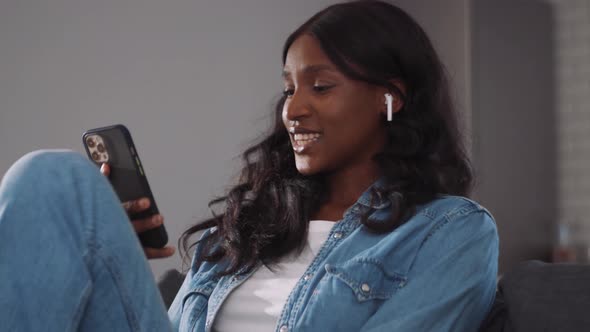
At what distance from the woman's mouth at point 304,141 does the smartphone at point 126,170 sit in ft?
1.32

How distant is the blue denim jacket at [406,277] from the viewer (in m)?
1.33

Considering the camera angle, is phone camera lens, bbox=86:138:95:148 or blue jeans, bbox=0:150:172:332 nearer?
blue jeans, bbox=0:150:172:332

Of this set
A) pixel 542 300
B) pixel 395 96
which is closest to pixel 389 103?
Result: pixel 395 96

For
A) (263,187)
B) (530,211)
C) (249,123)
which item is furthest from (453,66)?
(263,187)

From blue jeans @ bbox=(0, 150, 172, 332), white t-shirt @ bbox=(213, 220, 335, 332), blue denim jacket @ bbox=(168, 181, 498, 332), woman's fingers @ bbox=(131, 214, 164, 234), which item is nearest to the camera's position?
blue jeans @ bbox=(0, 150, 172, 332)

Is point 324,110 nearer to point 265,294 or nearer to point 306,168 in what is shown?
point 306,168

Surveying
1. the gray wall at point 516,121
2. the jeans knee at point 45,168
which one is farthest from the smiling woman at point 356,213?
the gray wall at point 516,121

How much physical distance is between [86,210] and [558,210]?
9.75 ft

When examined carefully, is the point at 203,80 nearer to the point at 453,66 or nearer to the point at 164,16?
the point at 164,16

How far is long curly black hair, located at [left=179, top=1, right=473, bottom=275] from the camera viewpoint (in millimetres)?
1521

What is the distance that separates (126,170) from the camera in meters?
1.24

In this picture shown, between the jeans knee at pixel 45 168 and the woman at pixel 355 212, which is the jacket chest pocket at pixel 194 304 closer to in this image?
the woman at pixel 355 212

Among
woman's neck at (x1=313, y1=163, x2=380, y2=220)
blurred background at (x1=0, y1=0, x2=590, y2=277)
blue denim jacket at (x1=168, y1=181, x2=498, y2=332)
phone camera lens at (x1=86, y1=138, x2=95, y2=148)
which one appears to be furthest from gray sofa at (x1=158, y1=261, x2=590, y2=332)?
phone camera lens at (x1=86, y1=138, x2=95, y2=148)

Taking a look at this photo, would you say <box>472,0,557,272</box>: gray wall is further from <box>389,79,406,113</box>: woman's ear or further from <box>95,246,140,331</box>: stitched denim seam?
<box>95,246,140,331</box>: stitched denim seam
